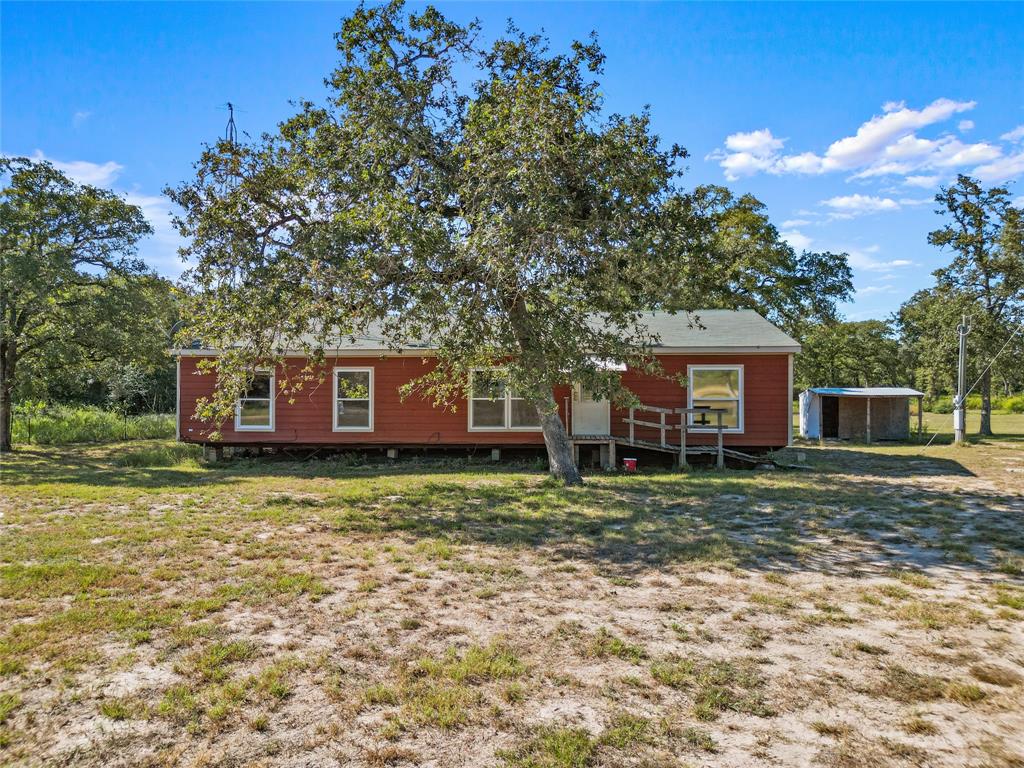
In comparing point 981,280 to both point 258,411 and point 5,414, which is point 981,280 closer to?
point 258,411

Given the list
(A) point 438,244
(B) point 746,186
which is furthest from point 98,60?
(B) point 746,186

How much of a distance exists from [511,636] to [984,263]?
28273 mm

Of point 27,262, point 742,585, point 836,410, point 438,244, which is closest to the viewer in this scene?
point 742,585

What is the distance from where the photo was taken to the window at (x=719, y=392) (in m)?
14.2

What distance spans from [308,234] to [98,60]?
451 centimetres

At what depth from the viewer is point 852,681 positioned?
3.38 m

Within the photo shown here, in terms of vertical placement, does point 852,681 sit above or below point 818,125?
below

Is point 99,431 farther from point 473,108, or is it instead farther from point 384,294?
point 473,108

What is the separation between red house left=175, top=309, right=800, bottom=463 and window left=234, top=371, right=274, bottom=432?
2cm

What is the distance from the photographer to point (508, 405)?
1471cm

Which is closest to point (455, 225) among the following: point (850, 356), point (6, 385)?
point (6, 385)

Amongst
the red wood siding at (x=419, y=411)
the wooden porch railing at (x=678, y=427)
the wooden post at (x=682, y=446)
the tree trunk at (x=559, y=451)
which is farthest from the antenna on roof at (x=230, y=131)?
the wooden post at (x=682, y=446)

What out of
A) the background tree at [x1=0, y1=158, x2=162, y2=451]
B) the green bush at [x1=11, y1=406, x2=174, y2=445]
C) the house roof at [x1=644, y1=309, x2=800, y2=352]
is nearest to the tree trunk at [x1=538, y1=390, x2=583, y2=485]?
the house roof at [x1=644, y1=309, x2=800, y2=352]

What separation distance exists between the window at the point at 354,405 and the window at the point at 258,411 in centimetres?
167
